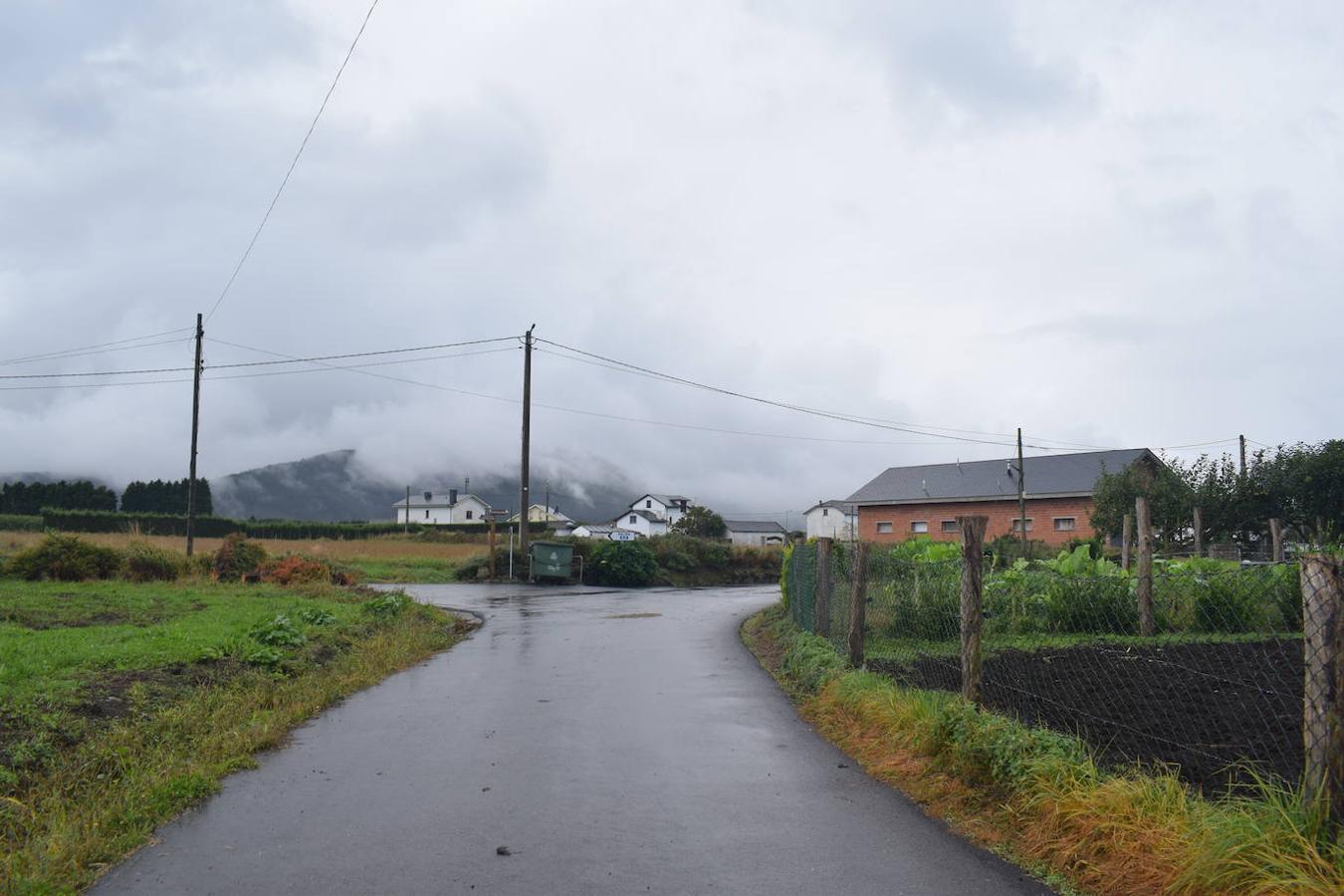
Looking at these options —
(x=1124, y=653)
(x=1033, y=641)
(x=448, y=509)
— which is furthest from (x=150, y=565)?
(x=448, y=509)

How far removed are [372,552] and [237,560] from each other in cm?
1751

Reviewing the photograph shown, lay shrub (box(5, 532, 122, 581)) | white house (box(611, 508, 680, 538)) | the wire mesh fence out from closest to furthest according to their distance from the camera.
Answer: the wire mesh fence, shrub (box(5, 532, 122, 581)), white house (box(611, 508, 680, 538))

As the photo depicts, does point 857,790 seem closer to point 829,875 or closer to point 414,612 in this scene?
point 829,875

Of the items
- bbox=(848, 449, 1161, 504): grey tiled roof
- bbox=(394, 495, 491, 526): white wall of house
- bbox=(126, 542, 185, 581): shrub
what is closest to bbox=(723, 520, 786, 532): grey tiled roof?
bbox=(394, 495, 491, 526): white wall of house

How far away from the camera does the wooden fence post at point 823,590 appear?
13062mm

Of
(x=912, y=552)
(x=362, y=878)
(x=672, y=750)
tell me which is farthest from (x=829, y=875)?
(x=912, y=552)

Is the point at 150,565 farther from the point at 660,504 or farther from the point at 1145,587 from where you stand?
the point at 660,504

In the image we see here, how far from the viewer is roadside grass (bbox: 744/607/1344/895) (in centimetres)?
412

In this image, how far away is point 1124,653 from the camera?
1162cm

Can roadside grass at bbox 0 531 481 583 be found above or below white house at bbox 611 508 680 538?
below

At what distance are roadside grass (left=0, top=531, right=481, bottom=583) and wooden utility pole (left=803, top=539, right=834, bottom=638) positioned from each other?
2229cm

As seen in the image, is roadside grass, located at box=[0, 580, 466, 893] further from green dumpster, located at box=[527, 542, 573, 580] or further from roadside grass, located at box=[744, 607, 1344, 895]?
green dumpster, located at box=[527, 542, 573, 580]

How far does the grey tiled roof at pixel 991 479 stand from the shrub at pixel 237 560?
36.9 meters

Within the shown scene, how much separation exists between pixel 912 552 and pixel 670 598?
7924 millimetres
